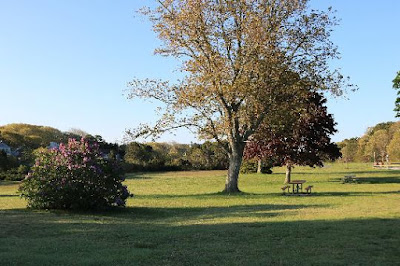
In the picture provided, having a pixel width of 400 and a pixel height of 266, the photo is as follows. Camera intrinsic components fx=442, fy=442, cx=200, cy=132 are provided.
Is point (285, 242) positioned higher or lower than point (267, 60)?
lower

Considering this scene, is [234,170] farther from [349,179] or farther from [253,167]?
[253,167]

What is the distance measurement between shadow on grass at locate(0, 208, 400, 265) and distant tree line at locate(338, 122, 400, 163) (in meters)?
61.6

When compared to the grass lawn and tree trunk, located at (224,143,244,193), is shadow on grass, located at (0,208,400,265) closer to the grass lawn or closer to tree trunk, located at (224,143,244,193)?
the grass lawn

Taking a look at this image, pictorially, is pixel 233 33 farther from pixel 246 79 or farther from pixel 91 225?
pixel 91 225

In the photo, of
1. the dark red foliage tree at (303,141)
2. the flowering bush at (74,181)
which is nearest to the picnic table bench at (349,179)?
the dark red foliage tree at (303,141)

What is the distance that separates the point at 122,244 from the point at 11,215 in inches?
271

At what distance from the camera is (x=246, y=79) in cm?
2289

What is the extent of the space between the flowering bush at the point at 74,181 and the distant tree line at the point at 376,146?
59328 mm

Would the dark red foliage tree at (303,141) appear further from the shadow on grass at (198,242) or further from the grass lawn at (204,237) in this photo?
the shadow on grass at (198,242)

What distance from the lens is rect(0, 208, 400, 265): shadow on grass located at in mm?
7363

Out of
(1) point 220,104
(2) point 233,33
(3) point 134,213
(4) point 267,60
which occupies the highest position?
(2) point 233,33

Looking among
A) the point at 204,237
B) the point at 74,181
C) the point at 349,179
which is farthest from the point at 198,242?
the point at 349,179

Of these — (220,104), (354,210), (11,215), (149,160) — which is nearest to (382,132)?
(149,160)

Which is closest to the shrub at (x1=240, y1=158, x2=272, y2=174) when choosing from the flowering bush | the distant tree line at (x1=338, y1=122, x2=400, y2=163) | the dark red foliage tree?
the dark red foliage tree
